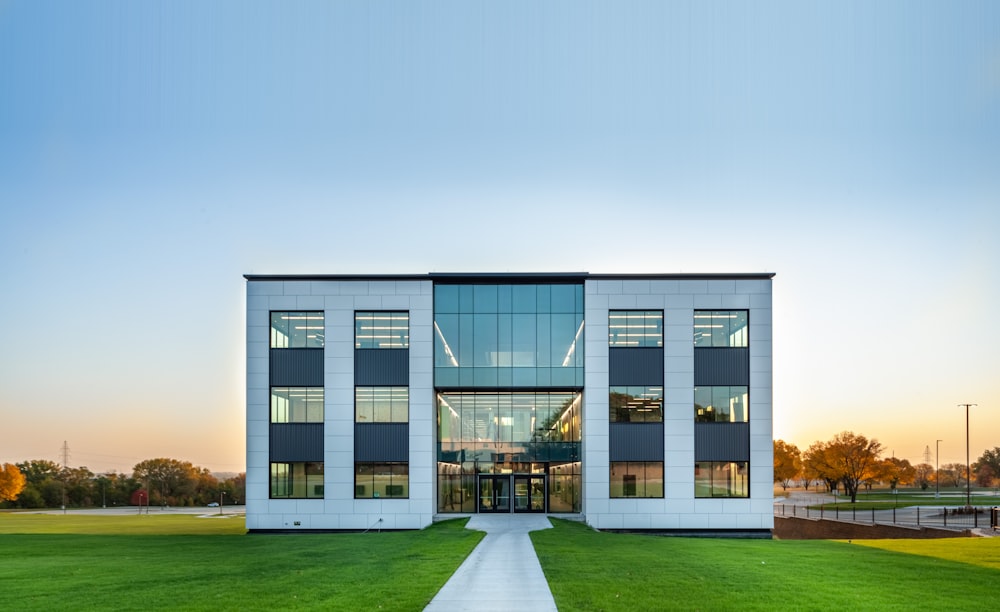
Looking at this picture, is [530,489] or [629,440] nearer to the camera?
[629,440]

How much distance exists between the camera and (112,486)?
103812 mm

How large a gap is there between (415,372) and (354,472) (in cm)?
619

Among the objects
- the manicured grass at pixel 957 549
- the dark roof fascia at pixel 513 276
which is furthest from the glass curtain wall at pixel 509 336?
the manicured grass at pixel 957 549

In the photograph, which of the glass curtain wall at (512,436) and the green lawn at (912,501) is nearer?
the glass curtain wall at (512,436)

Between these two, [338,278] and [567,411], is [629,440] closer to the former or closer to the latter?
[567,411]

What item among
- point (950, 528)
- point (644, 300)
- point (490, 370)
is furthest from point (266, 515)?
point (950, 528)

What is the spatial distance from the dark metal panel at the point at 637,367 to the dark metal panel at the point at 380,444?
38.0ft

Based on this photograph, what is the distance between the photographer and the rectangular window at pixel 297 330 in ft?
139

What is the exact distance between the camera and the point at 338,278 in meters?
42.3

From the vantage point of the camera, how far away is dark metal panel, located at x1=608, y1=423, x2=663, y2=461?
4162cm

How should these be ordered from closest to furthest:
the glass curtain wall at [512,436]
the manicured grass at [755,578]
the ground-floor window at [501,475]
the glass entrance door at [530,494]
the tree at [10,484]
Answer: the manicured grass at [755,578]
the ground-floor window at [501,475]
the glass curtain wall at [512,436]
the glass entrance door at [530,494]
the tree at [10,484]

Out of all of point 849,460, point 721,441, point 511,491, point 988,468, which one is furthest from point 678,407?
point 988,468

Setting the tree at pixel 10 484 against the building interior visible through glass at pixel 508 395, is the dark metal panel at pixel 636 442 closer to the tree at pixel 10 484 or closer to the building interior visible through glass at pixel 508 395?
the building interior visible through glass at pixel 508 395

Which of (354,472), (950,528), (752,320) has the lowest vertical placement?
(950,528)
